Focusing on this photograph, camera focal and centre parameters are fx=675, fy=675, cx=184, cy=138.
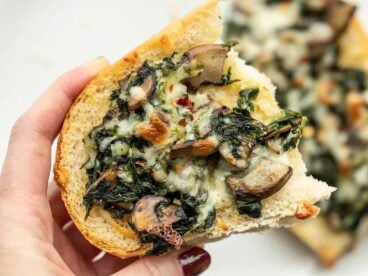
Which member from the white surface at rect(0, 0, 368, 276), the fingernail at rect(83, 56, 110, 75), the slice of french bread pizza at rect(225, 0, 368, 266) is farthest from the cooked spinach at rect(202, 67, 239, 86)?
the white surface at rect(0, 0, 368, 276)

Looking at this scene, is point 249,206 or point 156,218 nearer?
point 156,218

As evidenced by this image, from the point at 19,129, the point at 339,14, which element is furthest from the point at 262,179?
the point at 339,14

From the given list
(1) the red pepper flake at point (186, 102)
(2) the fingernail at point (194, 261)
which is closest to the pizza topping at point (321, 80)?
(2) the fingernail at point (194, 261)

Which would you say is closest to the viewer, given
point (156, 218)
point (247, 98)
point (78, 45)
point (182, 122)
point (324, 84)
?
point (156, 218)

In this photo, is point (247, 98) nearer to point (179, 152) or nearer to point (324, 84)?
point (179, 152)

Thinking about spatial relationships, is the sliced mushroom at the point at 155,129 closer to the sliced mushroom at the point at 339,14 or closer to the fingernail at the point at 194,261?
the fingernail at the point at 194,261

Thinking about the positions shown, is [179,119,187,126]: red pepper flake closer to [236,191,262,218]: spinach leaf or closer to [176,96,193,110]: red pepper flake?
[176,96,193,110]: red pepper flake

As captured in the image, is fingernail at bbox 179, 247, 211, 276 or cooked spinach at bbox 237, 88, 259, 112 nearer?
cooked spinach at bbox 237, 88, 259, 112
